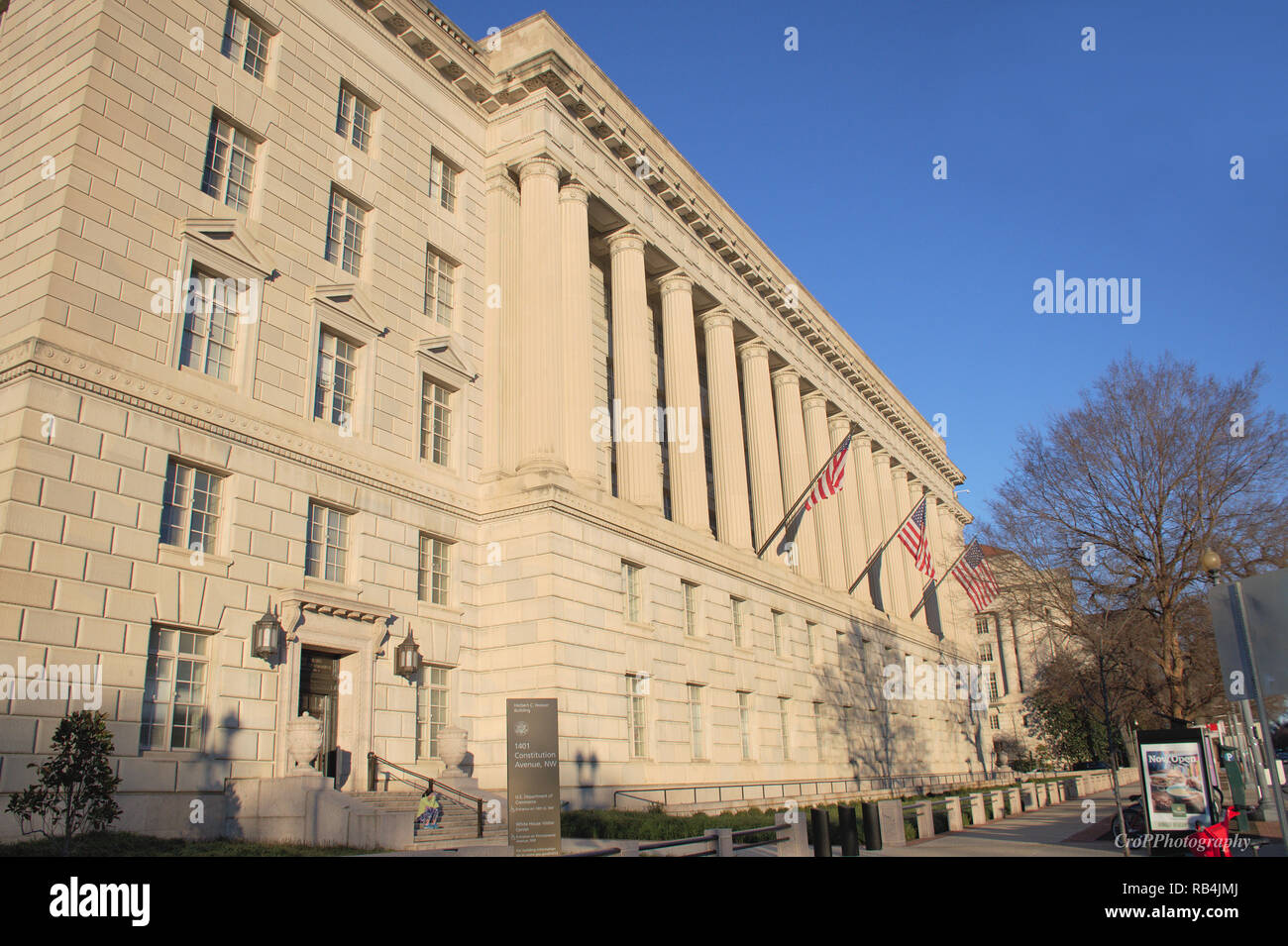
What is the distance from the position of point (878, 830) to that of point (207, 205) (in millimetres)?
21833

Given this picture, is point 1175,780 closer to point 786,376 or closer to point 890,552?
point 786,376

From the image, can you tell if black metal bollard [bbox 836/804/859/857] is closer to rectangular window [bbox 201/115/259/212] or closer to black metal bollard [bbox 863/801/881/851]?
black metal bollard [bbox 863/801/881/851]

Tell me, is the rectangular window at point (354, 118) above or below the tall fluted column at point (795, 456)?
above

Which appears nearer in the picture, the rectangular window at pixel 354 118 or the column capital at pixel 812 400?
the rectangular window at pixel 354 118

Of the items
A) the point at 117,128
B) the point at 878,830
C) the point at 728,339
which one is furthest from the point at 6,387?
the point at 728,339

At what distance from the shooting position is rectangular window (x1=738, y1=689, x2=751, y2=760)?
3484 cm

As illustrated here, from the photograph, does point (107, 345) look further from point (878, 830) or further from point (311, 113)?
point (878, 830)

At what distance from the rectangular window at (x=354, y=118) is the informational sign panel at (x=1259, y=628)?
24.8 meters

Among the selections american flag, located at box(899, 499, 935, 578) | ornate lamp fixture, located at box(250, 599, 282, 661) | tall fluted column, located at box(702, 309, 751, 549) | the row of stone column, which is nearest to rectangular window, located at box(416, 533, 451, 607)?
the row of stone column

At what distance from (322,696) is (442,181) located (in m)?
17.2

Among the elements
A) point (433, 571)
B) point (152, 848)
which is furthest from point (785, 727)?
point (152, 848)

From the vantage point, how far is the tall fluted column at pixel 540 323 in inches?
1120

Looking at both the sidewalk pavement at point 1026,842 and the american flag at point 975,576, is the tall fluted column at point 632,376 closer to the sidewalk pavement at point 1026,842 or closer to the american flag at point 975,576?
the sidewalk pavement at point 1026,842

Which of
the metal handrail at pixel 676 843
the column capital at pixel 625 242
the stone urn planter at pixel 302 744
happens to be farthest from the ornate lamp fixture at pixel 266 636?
the column capital at pixel 625 242
